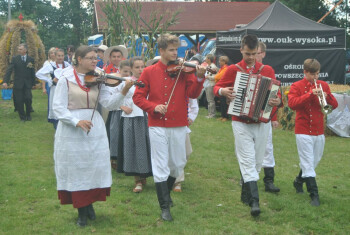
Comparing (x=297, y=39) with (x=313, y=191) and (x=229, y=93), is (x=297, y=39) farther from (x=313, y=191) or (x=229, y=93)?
(x=229, y=93)

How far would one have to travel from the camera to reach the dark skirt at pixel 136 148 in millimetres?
7262

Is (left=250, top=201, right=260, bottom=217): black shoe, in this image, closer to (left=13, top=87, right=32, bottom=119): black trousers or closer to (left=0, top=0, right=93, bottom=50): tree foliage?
(left=13, top=87, right=32, bottom=119): black trousers

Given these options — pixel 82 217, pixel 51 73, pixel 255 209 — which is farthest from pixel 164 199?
pixel 51 73

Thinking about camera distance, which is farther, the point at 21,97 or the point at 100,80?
the point at 21,97

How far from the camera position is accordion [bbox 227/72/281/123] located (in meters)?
5.96

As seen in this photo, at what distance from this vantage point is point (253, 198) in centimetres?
593

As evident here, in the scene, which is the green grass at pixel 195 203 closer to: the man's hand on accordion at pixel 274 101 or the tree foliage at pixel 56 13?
the man's hand on accordion at pixel 274 101

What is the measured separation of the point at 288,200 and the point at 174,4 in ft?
88.2

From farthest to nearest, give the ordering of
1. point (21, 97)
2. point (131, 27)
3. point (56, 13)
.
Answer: point (56, 13) < point (21, 97) < point (131, 27)

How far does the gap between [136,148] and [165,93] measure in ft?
5.38

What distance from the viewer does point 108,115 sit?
8.70 meters

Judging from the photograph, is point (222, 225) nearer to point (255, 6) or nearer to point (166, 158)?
point (166, 158)

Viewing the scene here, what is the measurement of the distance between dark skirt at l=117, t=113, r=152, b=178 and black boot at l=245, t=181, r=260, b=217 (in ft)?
5.89

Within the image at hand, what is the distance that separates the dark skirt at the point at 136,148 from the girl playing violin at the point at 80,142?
5.41 feet
